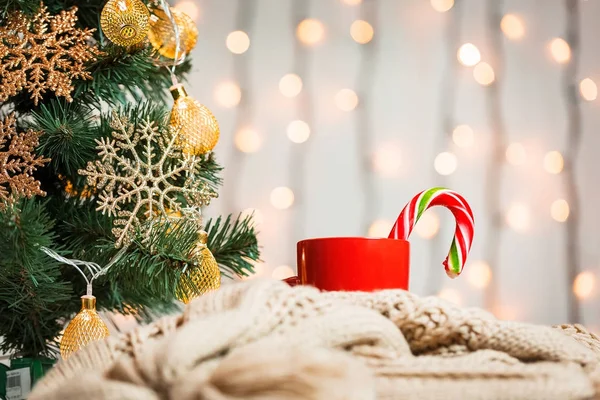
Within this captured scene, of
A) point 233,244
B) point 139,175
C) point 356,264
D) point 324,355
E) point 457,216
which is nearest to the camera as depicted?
point 324,355

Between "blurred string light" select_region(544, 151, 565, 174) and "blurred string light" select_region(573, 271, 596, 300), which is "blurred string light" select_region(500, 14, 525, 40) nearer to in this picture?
"blurred string light" select_region(544, 151, 565, 174)

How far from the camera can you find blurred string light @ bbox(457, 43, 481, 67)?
137 centimetres

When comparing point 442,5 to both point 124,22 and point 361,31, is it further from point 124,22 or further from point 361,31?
point 124,22

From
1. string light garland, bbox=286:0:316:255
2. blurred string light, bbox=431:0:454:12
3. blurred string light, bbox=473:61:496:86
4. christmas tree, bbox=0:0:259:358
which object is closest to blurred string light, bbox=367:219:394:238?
string light garland, bbox=286:0:316:255


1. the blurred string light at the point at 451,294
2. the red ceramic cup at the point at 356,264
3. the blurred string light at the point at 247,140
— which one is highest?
the blurred string light at the point at 247,140

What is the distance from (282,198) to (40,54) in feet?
2.14

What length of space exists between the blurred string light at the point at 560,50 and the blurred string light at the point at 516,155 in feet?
0.66

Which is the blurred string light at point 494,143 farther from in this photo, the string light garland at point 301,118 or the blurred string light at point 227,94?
the blurred string light at point 227,94

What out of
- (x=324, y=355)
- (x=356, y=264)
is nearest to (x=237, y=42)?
(x=356, y=264)

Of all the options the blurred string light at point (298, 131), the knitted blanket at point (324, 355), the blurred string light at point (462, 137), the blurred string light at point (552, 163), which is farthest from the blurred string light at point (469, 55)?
the knitted blanket at point (324, 355)

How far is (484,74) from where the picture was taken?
4.48ft

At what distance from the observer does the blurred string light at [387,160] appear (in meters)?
1.35

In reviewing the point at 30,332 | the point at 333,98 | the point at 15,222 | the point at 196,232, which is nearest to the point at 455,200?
the point at 196,232

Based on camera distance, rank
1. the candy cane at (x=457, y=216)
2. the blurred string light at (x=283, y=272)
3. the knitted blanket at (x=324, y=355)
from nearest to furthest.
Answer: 1. the knitted blanket at (x=324, y=355)
2. the candy cane at (x=457, y=216)
3. the blurred string light at (x=283, y=272)
